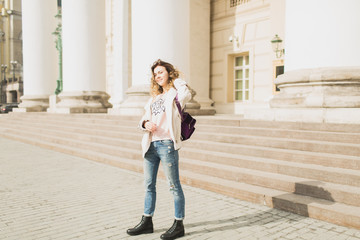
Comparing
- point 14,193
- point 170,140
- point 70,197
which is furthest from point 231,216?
point 14,193

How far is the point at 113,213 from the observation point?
4.38 m

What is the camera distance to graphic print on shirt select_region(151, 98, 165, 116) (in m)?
3.54

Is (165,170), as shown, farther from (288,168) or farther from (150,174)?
(288,168)

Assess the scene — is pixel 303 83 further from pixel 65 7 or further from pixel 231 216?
pixel 65 7

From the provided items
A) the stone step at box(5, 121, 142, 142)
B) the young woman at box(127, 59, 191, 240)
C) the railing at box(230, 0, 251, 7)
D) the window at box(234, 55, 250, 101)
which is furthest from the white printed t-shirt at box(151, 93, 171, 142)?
the railing at box(230, 0, 251, 7)

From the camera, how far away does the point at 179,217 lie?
3592mm

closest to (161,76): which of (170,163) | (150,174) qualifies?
(170,163)

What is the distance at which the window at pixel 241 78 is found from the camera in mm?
15797

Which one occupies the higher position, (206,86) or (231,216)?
(206,86)

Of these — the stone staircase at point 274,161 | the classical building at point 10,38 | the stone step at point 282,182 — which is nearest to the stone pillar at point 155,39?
the stone staircase at point 274,161

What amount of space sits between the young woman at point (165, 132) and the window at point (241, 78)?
12.6m

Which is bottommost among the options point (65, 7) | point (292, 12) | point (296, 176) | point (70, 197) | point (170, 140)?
point (70, 197)

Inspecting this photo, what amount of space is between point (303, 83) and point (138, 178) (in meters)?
3.95

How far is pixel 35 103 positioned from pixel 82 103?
6112 mm
